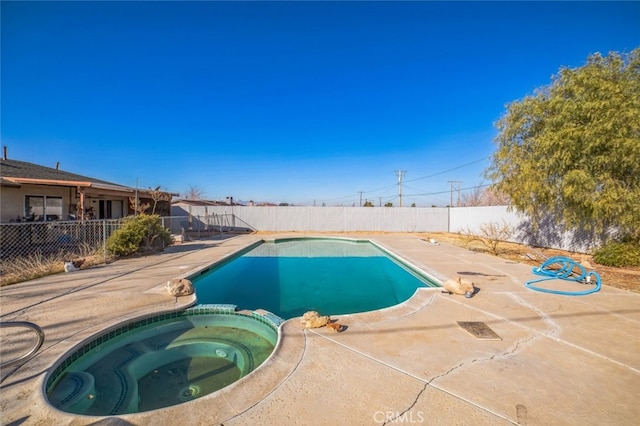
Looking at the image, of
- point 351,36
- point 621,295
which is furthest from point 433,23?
point 621,295

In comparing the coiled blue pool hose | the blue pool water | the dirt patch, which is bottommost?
the blue pool water

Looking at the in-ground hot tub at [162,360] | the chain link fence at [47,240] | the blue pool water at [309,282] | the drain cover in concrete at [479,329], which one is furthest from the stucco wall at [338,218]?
the drain cover in concrete at [479,329]

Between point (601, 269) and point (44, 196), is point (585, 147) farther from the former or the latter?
point (44, 196)

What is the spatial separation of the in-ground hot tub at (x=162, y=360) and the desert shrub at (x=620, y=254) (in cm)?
964

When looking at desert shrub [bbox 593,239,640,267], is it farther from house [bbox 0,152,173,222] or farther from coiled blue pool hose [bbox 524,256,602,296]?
house [bbox 0,152,173,222]

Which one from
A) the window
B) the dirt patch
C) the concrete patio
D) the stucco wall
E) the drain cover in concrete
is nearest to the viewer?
the concrete patio

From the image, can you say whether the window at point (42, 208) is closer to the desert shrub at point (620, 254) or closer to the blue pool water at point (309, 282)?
the blue pool water at point (309, 282)

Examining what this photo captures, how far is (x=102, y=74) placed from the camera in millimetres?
9789

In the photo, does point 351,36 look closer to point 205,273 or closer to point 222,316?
point 205,273

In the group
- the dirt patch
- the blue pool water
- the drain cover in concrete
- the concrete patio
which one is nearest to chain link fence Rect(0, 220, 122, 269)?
the concrete patio

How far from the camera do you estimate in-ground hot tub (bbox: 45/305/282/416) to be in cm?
245

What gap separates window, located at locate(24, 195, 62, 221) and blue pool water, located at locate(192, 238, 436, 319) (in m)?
7.51

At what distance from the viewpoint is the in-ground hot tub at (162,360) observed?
2.45 metres

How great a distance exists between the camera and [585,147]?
7.53 metres
